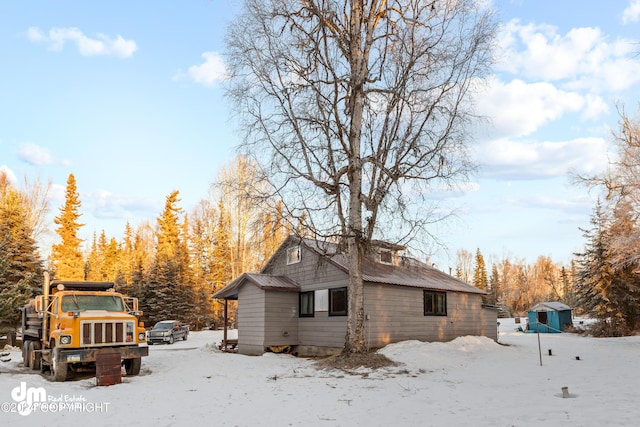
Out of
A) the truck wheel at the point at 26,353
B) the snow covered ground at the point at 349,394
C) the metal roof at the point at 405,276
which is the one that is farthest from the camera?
the metal roof at the point at 405,276

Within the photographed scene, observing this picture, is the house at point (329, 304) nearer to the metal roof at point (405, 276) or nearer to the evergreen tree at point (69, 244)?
the metal roof at point (405, 276)

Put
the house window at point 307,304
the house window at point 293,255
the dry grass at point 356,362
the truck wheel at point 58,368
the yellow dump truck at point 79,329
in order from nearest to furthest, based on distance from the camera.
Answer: the truck wheel at point 58,368 < the yellow dump truck at point 79,329 < the dry grass at point 356,362 < the house window at point 307,304 < the house window at point 293,255

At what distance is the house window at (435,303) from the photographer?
23203 mm

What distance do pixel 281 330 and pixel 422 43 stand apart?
1365cm

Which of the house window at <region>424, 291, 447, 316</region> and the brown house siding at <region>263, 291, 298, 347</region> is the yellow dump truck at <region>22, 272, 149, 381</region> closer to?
the brown house siding at <region>263, 291, 298, 347</region>

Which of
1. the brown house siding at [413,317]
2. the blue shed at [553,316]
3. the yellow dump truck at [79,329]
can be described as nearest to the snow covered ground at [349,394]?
the yellow dump truck at [79,329]

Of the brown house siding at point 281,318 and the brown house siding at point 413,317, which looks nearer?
the brown house siding at point 413,317

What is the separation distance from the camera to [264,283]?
21.9m

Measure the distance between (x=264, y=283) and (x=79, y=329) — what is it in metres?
9.30

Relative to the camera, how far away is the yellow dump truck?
13406 mm

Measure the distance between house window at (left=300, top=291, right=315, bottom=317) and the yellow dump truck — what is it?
8663 millimetres

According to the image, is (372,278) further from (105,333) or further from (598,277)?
(598,277)

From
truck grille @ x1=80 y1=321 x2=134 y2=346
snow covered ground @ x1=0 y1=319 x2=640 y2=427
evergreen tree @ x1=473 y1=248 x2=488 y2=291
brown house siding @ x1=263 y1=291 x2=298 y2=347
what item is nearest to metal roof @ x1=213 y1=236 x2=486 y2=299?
brown house siding @ x1=263 y1=291 x2=298 y2=347

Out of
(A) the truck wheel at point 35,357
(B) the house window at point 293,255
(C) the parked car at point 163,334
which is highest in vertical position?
(B) the house window at point 293,255
